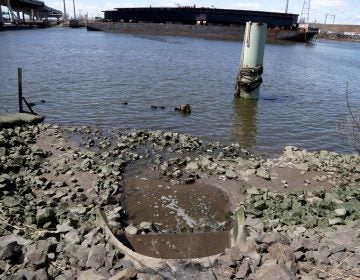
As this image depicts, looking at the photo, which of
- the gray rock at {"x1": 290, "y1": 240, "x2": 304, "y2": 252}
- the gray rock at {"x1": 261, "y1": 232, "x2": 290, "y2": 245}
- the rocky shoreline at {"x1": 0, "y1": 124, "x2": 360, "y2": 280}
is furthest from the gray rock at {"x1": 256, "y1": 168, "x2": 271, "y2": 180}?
the gray rock at {"x1": 290, "y1": 240, "x2": 304, "y2": 252}

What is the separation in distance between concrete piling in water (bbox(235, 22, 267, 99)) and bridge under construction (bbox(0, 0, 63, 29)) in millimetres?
83135

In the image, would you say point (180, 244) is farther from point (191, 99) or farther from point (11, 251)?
point (191, 99)

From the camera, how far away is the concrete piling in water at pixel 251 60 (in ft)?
70.8

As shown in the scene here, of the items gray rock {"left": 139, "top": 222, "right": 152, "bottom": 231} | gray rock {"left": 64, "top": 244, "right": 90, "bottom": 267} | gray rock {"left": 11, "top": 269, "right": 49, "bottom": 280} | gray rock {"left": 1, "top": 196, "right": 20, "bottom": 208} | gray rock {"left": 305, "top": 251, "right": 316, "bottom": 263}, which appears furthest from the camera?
gray rock {"left": 1, "top": 196, "right": 20, "bottom": 208}

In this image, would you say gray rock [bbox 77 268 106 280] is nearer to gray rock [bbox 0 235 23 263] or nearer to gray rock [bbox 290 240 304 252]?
gray rock [bbox 0 235 23 263]

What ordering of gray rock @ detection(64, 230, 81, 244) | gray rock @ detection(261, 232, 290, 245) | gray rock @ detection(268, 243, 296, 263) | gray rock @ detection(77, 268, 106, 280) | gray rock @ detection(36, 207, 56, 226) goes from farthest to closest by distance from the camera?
gray rock @ detection(36, 207, 56, 226) < gray rock @ detection(64, 230, 81, 244) < gray rock @ detection(261, 232, 290, 245) < gray rock @ detection(268, 243, 296, 263) < gray rock @ detection(77, 268, 106, 280)

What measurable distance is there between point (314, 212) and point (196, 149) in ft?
19.7

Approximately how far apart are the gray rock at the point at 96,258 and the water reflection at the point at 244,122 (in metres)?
9.88

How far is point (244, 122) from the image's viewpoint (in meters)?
19.3

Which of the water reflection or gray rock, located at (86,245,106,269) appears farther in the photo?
the water reflection

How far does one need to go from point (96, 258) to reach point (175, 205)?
3.81 m

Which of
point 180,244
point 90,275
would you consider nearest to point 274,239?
point 180,244

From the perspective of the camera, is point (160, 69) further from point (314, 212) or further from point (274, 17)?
point (274, 17)

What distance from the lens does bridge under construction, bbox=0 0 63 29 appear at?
372 ft
